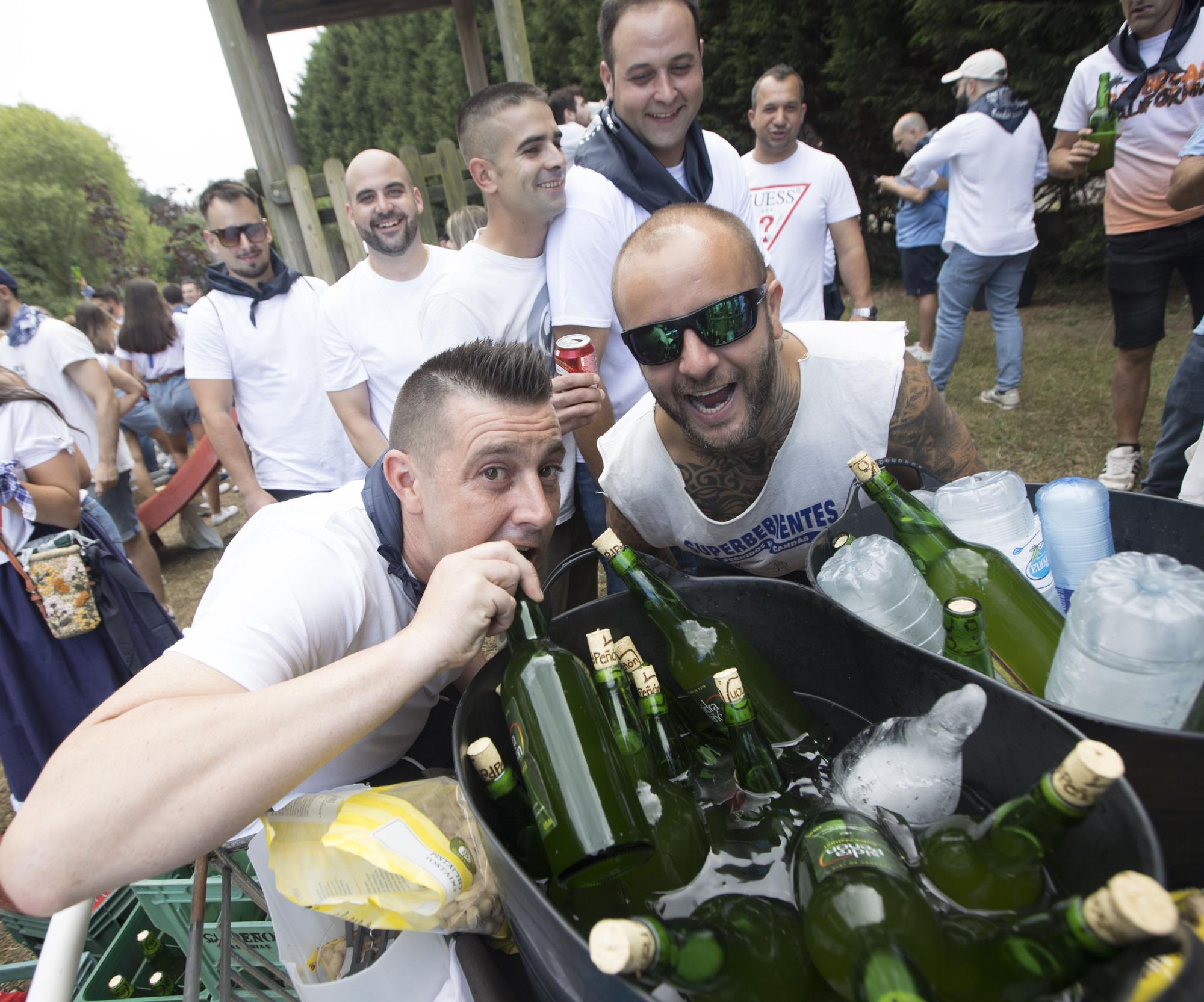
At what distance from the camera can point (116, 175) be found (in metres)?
38.6

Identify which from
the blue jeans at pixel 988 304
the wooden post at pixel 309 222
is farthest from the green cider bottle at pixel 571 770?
the blue jeans at pixel 988 304

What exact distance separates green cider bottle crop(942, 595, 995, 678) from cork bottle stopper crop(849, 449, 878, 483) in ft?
0.96

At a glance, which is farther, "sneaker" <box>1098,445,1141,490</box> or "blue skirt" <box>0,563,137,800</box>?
"sneaker" <box>1098,445,1141,490</box>

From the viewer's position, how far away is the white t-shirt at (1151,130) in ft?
11.0

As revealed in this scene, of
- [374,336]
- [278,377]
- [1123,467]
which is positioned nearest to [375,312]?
[374,336]

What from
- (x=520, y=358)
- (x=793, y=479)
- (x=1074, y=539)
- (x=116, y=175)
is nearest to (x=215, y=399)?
(x=520, y=358)

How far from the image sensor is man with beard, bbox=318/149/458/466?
3.19 m

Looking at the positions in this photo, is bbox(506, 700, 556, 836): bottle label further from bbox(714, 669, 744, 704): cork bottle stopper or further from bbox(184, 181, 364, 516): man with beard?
bbox(184, 181, 364, 516): man with beard

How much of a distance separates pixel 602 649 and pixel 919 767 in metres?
0.44

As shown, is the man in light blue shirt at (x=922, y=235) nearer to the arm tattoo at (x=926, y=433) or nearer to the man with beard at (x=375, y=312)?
the man with beard at (x=375, y=312)

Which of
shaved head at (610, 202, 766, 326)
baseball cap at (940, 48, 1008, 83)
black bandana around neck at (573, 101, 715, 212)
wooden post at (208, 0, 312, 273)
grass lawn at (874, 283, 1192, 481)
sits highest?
wooden post at (208, 0, 312, 273)

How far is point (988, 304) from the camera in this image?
5.49 metres

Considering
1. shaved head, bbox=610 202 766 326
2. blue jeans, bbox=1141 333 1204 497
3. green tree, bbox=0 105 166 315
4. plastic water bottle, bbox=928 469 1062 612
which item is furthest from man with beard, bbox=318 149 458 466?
green tree, bbox=0 105 166 315

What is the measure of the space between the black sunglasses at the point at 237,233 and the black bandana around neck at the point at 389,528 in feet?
8.42
